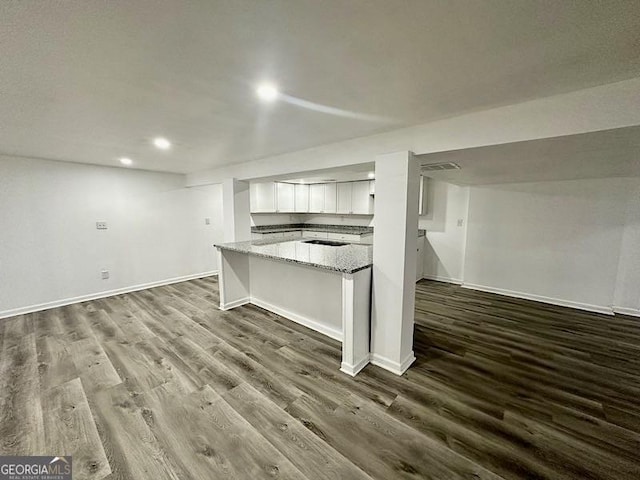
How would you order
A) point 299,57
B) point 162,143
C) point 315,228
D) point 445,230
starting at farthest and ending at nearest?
point 315,228 < point 445,230 < point 162,143 < point 299,57

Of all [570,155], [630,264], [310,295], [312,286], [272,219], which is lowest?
[310,295]

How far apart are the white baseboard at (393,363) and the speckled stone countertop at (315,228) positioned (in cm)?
334

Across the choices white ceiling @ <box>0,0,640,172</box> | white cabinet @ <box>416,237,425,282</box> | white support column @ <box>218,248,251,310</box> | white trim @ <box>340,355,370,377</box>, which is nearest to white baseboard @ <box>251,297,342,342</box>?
white support column @ <box>218,248,251,310</box>

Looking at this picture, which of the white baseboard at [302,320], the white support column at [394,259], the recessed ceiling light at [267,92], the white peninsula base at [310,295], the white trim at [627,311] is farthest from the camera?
the white trim at [627,311]

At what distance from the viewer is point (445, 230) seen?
5.13m

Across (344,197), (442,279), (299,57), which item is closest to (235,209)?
(344,197)

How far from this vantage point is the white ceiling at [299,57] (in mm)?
906

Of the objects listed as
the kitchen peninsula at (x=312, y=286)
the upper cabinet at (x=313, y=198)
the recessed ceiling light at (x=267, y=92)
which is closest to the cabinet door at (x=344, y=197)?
the upper cabinet at (x=313, y=198)

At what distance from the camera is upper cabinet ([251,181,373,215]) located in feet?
18.3

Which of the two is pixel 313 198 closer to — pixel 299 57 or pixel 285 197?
pixel 285 197

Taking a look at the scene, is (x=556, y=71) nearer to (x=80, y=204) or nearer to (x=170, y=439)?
(x=170, y=439)

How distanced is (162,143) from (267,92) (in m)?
1.87

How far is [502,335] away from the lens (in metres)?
2.98

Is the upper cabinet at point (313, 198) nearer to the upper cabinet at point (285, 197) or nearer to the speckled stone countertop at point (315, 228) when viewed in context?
the upper cabinet at point (285, 197)
